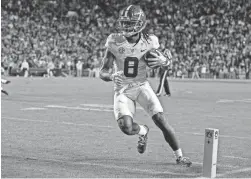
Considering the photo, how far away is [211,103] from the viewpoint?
629 inches

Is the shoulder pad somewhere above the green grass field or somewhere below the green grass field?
above

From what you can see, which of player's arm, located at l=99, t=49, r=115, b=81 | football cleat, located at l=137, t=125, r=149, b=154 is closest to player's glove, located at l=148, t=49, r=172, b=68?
player's arm, located at l=99, t=49, r=115, b=81

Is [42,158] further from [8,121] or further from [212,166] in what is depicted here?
[8,121]

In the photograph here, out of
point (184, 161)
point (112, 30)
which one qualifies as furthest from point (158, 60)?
point (112, 30)

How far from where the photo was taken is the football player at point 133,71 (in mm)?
6652

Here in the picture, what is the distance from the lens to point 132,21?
666cm

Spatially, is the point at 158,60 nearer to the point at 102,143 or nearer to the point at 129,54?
the point at 129,54

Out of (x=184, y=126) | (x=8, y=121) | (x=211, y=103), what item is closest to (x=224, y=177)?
(x=184, y=126)

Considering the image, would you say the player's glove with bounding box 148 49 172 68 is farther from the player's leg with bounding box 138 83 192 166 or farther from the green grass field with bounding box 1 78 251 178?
the green grass field with bounding box 1 78 251 178

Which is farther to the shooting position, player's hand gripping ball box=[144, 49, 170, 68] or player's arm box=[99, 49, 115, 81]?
player's arm box=[99, 49, 115, 81]

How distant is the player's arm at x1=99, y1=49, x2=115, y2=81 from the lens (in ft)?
22.3

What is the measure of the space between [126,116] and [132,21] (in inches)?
41.6

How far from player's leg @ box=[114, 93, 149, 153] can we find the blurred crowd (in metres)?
26.9

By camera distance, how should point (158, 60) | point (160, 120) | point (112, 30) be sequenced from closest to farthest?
point (160, 120) → point (158, 60) → point (112, 30)
